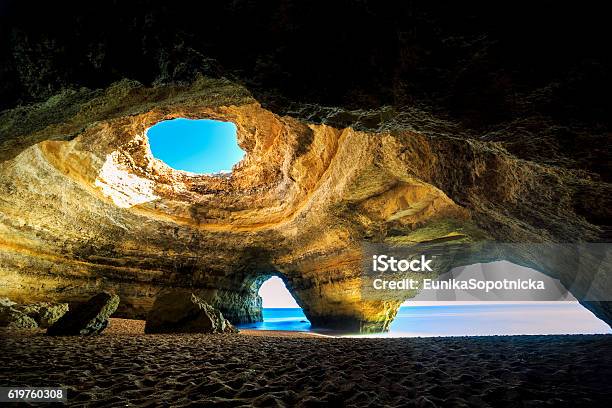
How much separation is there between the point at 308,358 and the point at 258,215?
10.0 metres

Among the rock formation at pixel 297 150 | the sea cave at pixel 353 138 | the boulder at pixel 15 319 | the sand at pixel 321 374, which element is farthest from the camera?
the boulder at pixel 15 319

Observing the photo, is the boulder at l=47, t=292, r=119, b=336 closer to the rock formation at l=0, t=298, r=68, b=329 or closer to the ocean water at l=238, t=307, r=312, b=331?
the rock formation at l=0, t=298, r=68, b=329

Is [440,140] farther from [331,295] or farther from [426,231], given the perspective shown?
[331,295]

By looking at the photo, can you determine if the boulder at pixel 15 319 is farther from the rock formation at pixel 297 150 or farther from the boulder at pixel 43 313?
the rock formation at pixel 297 150

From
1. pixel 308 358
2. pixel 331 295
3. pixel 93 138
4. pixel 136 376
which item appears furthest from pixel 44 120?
pixel 331 295

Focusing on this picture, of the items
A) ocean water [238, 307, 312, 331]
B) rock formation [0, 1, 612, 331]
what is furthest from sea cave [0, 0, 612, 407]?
ocean water [238, 307, 312, 331]

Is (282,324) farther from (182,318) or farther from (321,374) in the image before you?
(321,374)

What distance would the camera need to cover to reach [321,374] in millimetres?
3035

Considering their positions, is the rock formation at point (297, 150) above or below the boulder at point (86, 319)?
above

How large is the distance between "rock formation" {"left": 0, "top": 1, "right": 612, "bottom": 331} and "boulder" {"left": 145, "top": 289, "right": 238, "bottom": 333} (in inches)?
166

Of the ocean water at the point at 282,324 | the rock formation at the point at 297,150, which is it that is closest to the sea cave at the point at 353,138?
the rock formation at the point at 297,150

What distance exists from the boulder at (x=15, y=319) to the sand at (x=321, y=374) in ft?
11.6

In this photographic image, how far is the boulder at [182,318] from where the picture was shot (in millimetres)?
7453

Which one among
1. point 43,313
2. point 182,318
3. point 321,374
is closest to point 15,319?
point 43,313
